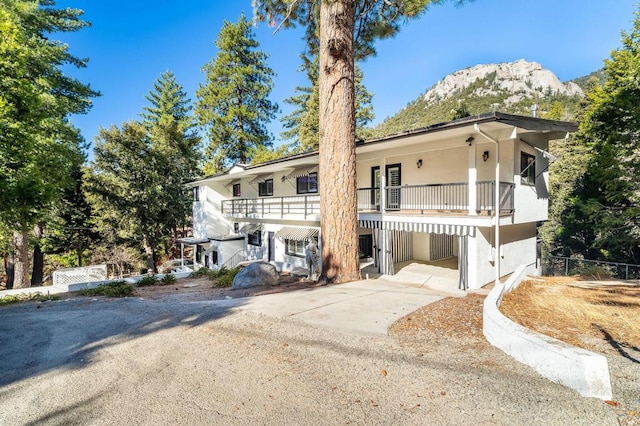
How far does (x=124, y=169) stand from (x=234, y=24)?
794 inches

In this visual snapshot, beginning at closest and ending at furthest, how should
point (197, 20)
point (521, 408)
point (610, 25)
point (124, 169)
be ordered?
point (521, 408), point (610, 25), point (197, 20), point (124, 169)

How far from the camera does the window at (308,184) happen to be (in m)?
17.9

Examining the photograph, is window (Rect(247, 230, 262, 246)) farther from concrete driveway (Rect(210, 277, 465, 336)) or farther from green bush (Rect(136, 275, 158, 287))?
concrete driveway (Rect(210, 277, 465, 336))

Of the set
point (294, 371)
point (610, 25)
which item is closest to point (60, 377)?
point (294, 371)

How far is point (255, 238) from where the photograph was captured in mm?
20672

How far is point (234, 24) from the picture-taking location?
32.8 m

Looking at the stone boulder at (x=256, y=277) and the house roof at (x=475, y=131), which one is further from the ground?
the house roof at (x=475, y=131)

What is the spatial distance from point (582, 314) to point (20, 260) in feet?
80.7

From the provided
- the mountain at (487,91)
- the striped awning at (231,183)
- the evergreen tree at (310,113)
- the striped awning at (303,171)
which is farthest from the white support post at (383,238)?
the mountain at (487,91)

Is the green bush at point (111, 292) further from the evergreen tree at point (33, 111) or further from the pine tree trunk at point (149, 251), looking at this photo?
the pine tree trunk at point (149, 251)

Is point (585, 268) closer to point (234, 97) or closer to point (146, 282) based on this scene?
point (146, 282)

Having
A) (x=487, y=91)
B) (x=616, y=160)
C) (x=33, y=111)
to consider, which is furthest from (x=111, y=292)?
(x=487, y=91)

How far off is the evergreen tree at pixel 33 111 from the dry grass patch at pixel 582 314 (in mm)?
14276

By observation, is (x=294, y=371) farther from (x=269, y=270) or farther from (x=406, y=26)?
(x=406, y=26)
